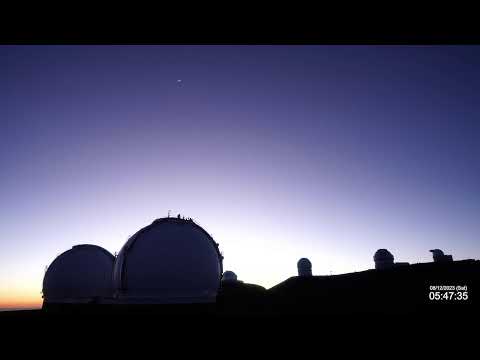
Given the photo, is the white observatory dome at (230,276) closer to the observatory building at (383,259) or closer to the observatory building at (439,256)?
the observatory building at (383,259)

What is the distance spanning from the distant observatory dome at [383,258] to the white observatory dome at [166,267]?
27.7m

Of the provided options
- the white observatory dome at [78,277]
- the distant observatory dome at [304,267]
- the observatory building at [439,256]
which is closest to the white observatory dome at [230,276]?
the distant observatory dome at [304,267]

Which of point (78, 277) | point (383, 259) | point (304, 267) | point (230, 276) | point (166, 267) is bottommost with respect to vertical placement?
point (230, 276)

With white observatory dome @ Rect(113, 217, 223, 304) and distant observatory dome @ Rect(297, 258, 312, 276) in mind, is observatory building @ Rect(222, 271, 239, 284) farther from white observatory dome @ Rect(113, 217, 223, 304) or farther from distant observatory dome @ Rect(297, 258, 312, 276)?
white observatory dome @ Rect(113, 217, 223, 304)

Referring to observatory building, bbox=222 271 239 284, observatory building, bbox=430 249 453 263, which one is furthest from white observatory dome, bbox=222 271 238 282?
observatory building, bbox=430 249 453 263

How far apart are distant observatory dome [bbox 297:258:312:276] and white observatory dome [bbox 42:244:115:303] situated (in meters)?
27.4

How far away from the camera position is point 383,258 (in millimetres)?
38062

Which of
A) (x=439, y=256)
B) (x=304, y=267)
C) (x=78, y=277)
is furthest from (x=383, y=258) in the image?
(x=78, y=277)

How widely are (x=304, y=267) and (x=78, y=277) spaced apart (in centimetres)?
2973

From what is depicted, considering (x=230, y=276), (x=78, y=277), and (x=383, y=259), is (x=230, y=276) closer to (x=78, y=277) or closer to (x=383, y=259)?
(x=383, y=259)
